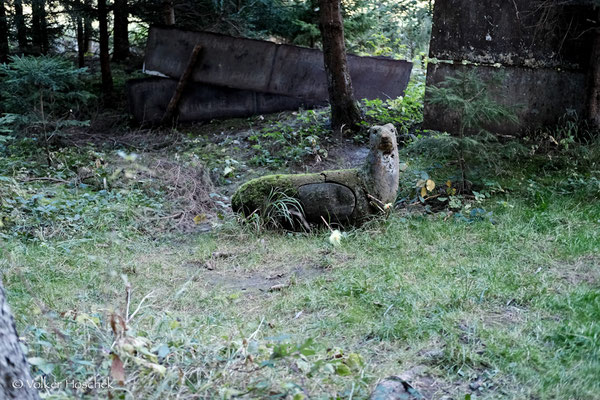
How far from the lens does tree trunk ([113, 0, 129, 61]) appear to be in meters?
13.3

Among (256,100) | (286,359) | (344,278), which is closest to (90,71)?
(256,100)

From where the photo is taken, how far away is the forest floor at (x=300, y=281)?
3.00m

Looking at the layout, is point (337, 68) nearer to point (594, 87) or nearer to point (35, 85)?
point (594, 87)

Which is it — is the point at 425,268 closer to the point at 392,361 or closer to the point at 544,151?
the point at 392,361

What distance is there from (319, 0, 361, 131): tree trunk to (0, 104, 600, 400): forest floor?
0.79 m

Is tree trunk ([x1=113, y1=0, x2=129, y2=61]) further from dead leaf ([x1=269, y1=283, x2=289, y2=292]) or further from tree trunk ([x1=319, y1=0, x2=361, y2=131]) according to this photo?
dead leaf ([x1=269, y1=283, x2=289, y2=292])

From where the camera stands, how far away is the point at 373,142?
259 inches

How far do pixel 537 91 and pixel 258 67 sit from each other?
19.9ft

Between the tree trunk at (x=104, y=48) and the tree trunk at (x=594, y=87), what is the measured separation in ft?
33.0

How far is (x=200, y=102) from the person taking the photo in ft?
40.3

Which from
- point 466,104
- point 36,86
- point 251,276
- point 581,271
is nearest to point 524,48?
point 466,104

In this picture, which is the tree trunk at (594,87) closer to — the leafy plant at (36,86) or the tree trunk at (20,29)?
the leafy plant at (36,86)

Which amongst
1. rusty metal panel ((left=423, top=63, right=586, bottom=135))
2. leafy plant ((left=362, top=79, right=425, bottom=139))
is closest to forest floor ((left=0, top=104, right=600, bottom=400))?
rusty metal panel ((left=423, top=63, right=586, bottom=135))

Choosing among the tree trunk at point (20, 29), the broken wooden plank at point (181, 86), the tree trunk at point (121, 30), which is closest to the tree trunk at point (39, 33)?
the tree trunk at point (20, 29)
